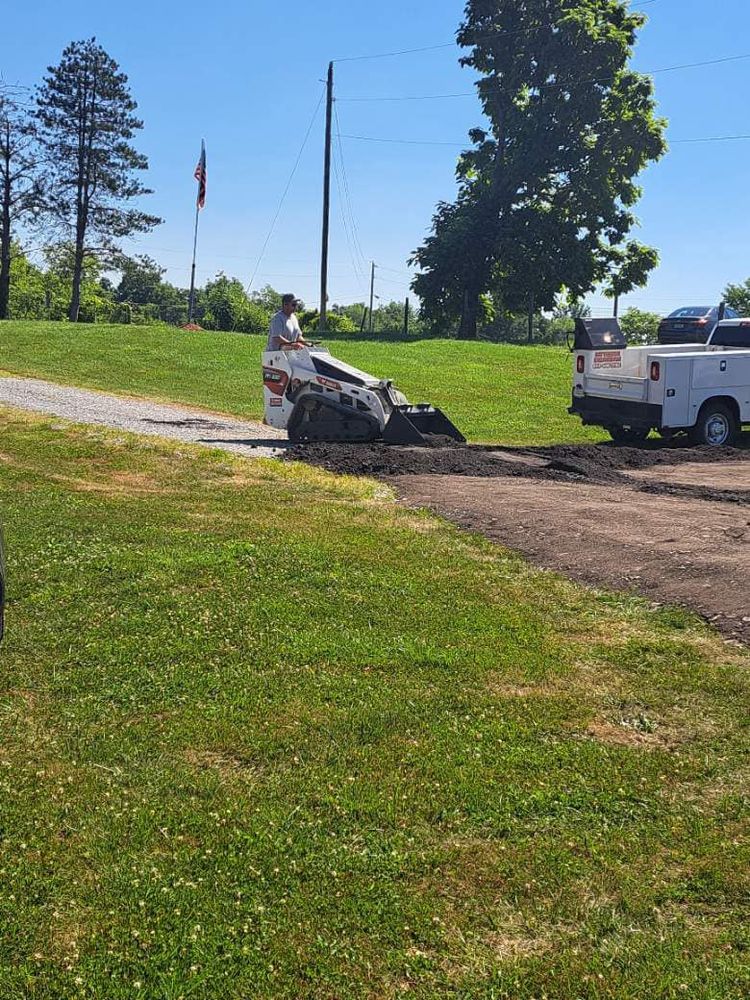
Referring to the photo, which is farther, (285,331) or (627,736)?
(285,331)

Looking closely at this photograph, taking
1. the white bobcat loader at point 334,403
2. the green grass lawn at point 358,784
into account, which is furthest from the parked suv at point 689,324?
the green grass lawn at point 358,784

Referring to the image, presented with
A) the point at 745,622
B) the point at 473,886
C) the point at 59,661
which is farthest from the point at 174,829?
the point at 745,622

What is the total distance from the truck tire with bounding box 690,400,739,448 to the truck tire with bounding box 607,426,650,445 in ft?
4.38

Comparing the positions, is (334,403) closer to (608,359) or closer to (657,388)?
(657,388)

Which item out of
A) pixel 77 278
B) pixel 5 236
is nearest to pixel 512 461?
pixel 77 278

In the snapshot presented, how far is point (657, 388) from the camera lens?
16.9m

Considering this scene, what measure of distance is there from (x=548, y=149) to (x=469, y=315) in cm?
842

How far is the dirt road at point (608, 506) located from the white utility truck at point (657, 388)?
79 centimetres

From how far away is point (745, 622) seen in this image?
6.90m

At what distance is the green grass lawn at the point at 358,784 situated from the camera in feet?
11.6

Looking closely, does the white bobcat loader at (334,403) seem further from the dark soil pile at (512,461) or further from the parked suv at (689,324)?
the parked suv at (689,324)

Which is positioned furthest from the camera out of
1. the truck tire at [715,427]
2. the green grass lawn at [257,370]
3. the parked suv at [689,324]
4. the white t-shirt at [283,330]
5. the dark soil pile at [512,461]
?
the parked suv at [689,324]

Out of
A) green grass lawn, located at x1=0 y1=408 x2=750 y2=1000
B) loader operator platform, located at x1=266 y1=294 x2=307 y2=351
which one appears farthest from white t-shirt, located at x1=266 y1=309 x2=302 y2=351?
green grass lawn, located at x1=0 y1=408 x2=750 y2=1000

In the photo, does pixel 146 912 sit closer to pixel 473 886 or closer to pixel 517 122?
pixel 473 886
